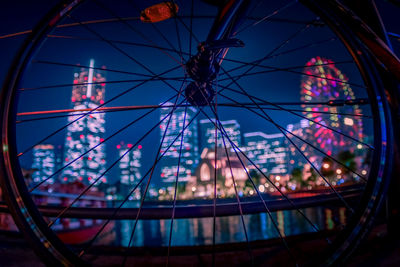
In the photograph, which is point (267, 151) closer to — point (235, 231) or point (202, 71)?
point (235, 231)

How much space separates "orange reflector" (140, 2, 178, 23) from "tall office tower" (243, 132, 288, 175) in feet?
369

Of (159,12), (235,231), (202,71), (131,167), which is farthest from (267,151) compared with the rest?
(159,12)

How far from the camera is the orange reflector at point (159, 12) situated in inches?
49.6

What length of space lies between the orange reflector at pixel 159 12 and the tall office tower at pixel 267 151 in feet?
369

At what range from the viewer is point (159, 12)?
1.29m

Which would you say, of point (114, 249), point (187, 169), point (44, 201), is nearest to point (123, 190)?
point (187, 169)

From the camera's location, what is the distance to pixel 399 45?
1.84 meters

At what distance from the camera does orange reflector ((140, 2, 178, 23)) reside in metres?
1.26

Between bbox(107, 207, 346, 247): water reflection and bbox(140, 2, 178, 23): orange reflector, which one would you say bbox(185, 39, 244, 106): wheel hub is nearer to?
bbox(140, 2, 178, 23): orange reflector

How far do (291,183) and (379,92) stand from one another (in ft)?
217

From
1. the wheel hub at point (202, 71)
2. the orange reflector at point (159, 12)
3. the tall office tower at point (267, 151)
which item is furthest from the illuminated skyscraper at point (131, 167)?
the orange reflector at point (159, 12)

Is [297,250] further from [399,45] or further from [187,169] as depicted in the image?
[187,169]

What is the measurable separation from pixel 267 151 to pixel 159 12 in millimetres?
125551

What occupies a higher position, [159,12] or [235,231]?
[159,12]
